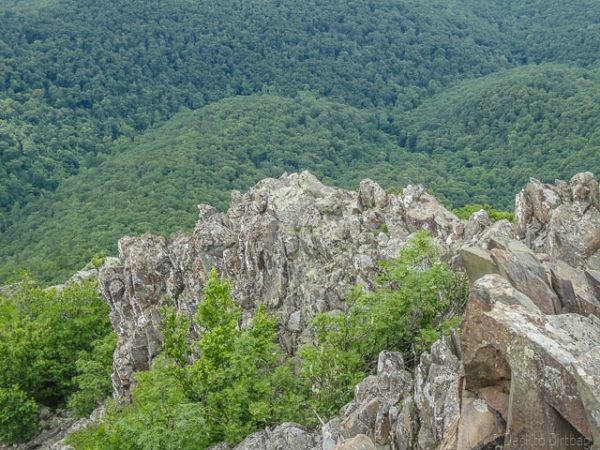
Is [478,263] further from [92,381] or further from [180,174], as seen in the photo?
[180,174]

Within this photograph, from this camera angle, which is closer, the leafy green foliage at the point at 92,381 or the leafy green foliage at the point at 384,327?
the leafy green foliage at the point at 384,327

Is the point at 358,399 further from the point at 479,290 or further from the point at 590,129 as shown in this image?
the point at 590,129

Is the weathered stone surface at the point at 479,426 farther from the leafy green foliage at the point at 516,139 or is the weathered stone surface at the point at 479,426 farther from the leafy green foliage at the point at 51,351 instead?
the leafy green foliage at the point at 516,139

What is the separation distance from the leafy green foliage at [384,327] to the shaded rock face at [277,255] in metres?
4.67

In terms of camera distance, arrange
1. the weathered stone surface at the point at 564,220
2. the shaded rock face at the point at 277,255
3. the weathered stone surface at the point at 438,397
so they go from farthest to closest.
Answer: the shaded rock face at the point at 277,255 → the weathered stone surface at the point at 564,220 → the weathered stone surface at the point at 438,397

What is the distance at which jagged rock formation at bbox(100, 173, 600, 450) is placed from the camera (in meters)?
11.9

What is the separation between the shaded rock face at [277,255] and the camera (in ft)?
95.4

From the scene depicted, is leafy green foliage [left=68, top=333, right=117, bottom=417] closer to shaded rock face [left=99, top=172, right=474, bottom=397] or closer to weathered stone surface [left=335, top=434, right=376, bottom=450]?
shaded rock face [left=99, top=172, right=474, bottom=397]

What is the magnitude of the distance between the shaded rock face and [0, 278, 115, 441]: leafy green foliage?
3.68 meters

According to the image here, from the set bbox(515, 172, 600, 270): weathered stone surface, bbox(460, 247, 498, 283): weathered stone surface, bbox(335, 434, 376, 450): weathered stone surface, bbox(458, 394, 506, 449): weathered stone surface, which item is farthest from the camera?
bbox(515, 172, 600, 270): weathered stone surface

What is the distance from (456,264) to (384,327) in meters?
3.65

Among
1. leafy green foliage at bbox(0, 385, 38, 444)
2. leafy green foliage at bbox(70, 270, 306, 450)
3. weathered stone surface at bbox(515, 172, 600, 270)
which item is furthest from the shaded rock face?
leafy green foliage at bbox(0, 385, 38, 444)

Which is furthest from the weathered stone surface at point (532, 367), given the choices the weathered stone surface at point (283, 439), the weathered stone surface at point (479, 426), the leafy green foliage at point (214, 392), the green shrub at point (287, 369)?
the leafy green foliage at point (214, 392)

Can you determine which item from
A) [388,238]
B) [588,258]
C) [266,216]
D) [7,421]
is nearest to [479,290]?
[588,258]
